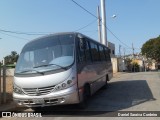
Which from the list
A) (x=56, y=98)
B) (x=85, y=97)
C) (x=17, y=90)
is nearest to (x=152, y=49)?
(x=85, y=97)

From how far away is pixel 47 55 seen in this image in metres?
9.69

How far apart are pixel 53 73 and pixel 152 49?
2849 inches

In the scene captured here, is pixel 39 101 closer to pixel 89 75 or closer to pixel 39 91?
pixel 39 91

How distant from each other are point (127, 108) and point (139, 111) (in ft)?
2.21

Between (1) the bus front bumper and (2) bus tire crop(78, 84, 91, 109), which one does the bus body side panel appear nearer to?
(2) bus tire crop(78, 84, 91, 109)

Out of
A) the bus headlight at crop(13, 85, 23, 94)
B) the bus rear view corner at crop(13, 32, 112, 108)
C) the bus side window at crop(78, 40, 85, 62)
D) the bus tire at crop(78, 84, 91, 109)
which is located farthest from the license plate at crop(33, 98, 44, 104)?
the bus side window at crop(78, 40, 85, 62)

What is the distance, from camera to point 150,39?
272ft

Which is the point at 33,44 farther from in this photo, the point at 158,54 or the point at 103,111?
the point at 158,54

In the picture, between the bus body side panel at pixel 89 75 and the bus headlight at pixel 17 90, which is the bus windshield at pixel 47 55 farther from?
the bus body side panel at pixel 89 75

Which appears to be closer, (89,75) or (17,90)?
(17,90)

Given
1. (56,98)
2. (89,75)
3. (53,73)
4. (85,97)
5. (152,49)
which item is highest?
(152,49)

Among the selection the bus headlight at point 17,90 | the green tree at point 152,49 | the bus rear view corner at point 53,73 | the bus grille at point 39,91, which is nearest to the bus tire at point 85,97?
the bus rear view corner at point 53,73

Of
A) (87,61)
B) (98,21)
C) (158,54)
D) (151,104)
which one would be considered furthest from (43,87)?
(158,54)

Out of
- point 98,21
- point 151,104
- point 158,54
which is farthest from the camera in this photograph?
point 158,54
